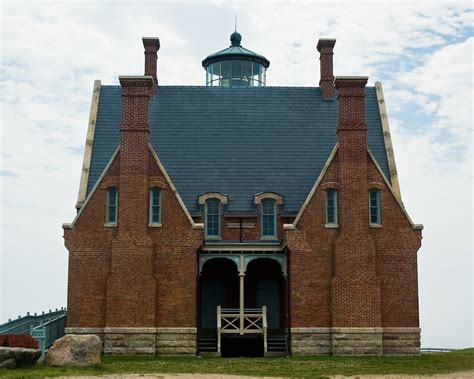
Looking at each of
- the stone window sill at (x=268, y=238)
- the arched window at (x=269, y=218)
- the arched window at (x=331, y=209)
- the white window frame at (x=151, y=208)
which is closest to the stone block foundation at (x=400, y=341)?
the arched window at (x=331, y=209)

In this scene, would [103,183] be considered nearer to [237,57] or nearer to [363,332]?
[363,332]

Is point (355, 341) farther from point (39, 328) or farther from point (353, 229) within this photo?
point (39, 328)

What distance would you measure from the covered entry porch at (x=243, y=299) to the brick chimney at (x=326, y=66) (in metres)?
9.75

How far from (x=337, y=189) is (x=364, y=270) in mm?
3353

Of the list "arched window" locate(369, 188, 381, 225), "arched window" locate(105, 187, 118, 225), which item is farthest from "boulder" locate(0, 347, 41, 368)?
"arched window" locate(369, 188, 381, 225)

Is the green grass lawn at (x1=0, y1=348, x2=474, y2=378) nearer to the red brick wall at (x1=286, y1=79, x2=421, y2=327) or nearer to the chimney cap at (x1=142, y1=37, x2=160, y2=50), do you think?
the red brick wall at (x1=286, y1=79, x2=421, y2=327)

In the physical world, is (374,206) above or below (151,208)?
above

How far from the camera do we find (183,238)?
3164cm

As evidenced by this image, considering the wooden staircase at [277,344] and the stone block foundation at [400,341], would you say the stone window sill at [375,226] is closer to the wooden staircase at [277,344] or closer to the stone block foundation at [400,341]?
the stone block foundation at [400,341]

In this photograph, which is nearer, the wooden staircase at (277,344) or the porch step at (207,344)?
the wooden staircase at (277,344)

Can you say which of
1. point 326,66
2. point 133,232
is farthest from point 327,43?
point 133,232

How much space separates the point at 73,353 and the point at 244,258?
29.9ft

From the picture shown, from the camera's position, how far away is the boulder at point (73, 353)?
25.5 meters

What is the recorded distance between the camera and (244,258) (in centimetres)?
3250
